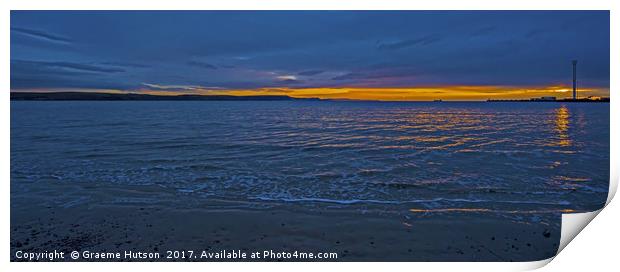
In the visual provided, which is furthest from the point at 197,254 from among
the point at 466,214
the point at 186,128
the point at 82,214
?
the point at 186,128

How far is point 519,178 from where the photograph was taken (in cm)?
781

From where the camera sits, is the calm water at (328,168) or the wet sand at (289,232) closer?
the wet sand at (289,232)

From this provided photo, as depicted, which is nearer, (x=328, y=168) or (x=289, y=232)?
(x=289, y=232)

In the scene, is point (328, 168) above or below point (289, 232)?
above

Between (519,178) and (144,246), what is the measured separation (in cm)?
714

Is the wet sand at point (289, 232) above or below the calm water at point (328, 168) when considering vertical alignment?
below

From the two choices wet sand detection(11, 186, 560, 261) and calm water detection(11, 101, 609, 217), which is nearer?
wet sand detection(11, 186, 560, 261)

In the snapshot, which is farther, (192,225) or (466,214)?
(466,214)

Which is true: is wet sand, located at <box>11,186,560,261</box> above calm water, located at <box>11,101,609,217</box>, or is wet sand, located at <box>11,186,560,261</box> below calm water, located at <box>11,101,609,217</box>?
below
